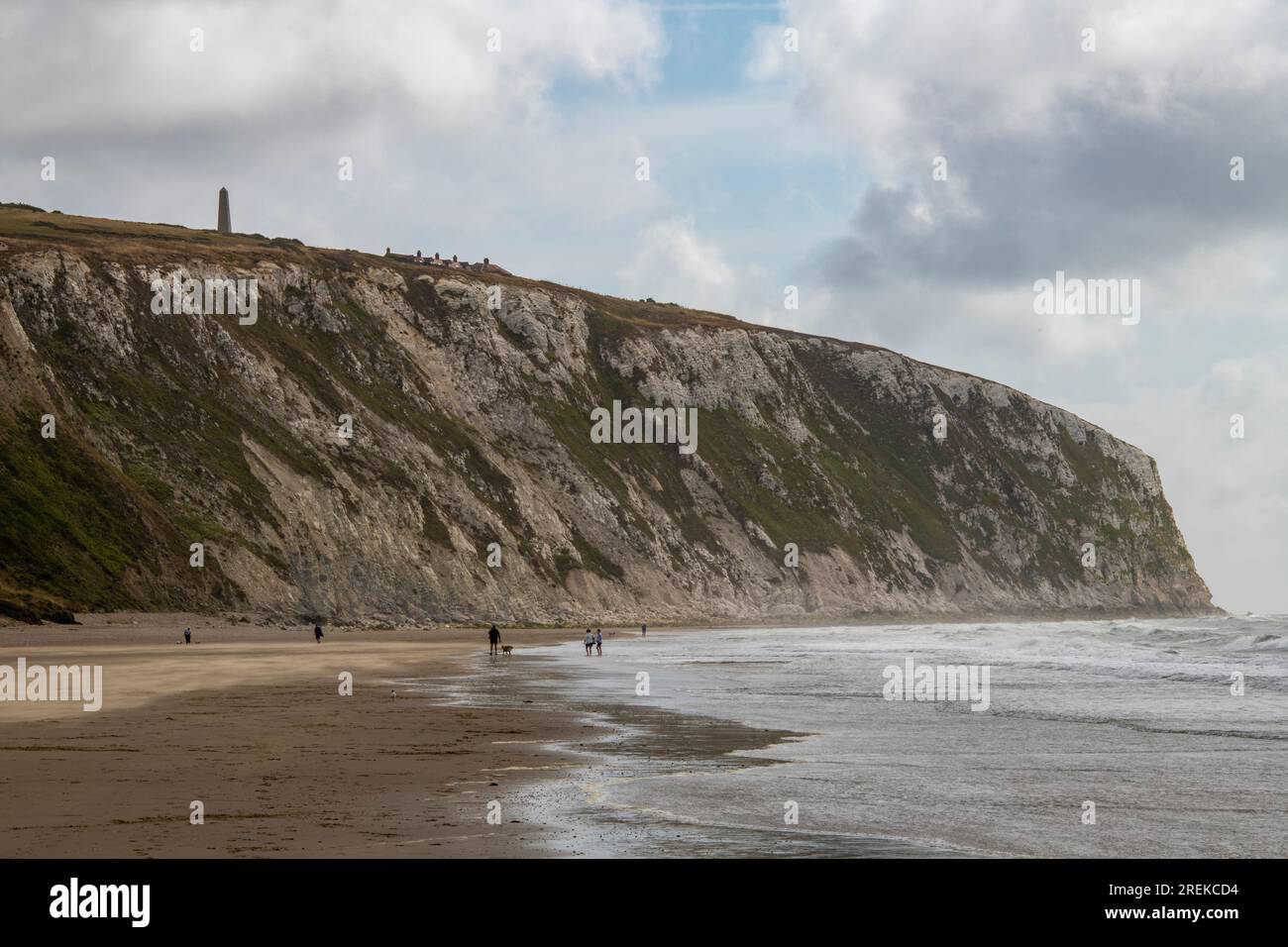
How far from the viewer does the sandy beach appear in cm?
1109

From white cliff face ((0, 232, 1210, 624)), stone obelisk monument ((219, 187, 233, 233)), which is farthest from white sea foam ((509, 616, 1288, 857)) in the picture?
stone obelisk monument ((219, 187, 233, 233))

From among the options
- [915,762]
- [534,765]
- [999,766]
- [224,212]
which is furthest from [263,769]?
[224,212]

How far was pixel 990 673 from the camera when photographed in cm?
3819

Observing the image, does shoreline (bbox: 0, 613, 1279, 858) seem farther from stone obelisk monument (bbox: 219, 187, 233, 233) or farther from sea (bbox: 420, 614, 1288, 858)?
stone obelisk monument (bbox: 219, 187, 233, 233)

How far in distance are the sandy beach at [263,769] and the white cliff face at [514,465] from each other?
42670 millimetres

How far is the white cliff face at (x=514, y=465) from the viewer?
3103 inches

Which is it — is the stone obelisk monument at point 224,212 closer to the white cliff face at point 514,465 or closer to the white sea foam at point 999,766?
the white cliff face at point 514,465

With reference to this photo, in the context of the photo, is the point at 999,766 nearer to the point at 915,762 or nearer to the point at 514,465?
the point at 915,762

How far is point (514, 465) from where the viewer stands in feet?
354

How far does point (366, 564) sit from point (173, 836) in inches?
2981

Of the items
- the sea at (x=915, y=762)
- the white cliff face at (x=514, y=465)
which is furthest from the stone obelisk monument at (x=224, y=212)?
the sea at (x=915, y=762)

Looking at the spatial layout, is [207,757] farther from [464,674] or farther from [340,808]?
[464,674]

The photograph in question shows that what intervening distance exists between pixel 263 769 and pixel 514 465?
92.2 m

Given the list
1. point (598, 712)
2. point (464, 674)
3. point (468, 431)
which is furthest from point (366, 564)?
point (598, 712)
